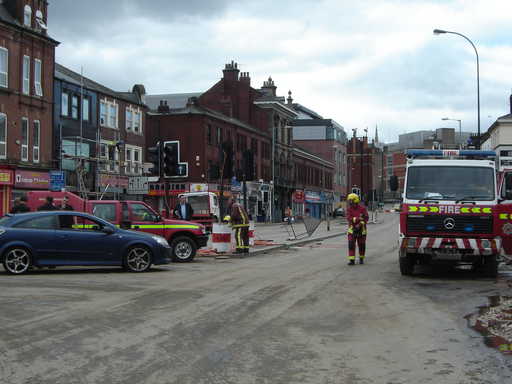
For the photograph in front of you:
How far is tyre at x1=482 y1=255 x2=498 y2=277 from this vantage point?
1567 cm

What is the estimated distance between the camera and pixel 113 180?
45.1m

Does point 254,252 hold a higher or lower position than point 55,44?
lower

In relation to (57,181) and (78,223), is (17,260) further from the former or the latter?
(57,181)

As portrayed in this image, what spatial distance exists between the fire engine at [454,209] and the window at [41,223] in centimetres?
768

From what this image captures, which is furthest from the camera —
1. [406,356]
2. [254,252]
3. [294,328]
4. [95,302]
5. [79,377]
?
[254,252]

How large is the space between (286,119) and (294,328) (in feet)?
258

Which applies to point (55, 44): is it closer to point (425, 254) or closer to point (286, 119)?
point (425, 254)

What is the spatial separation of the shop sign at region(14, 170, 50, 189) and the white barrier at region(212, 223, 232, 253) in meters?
18.2

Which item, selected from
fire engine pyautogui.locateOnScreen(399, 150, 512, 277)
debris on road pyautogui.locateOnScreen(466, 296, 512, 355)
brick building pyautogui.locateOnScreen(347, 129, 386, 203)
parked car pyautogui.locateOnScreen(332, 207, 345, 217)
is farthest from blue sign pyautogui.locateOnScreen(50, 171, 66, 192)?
brick building pyautogui.locateOnScreen(347, 129, 386, 203)

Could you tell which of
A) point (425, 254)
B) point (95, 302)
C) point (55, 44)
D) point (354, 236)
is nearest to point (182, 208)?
point (354, 236)

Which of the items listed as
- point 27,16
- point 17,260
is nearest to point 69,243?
point 17,260

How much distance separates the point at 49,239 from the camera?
16.5m

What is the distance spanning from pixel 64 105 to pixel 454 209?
3332 cm

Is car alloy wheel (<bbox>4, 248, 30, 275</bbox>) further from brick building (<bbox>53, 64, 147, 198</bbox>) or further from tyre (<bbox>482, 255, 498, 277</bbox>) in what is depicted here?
brick building (<bbox>53, 64, 147, 198</bbox>)
